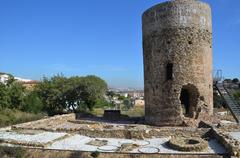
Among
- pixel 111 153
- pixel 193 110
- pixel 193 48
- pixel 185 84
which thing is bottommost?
pixel 111 153

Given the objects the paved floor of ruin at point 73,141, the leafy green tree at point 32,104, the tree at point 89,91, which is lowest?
the paved floor of ruin at point 73,141

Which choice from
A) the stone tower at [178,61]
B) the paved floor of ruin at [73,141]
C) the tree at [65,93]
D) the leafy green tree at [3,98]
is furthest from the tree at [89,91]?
the paved floor of ruin at [73,141]

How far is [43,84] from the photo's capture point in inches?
1350

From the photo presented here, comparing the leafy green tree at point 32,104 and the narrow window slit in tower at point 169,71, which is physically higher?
the narrow window slit in tower at point 169,71

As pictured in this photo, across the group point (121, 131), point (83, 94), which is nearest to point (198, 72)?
point (121, 131)

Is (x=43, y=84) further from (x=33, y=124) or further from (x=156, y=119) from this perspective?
(x=156, y=119)

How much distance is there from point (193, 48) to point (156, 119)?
4.70m

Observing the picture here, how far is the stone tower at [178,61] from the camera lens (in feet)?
58.4

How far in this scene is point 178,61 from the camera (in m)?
17.8

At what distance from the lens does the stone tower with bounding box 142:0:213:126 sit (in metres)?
17.8

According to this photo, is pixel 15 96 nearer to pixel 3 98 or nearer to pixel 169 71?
pixel 3 98

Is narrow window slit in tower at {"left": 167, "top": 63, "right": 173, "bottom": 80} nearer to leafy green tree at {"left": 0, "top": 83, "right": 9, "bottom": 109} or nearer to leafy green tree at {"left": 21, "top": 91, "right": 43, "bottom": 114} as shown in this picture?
leafy green tree at {"left": 0, "top": 83, "right": 9, "bottom": 109}

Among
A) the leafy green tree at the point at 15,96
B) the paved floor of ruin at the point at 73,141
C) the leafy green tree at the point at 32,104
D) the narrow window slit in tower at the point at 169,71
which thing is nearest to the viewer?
the paved floor of ruin at the point at 73,141

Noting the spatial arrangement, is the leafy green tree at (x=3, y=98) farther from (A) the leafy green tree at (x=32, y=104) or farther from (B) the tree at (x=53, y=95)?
(B) the tree at (x=53, y=95)
